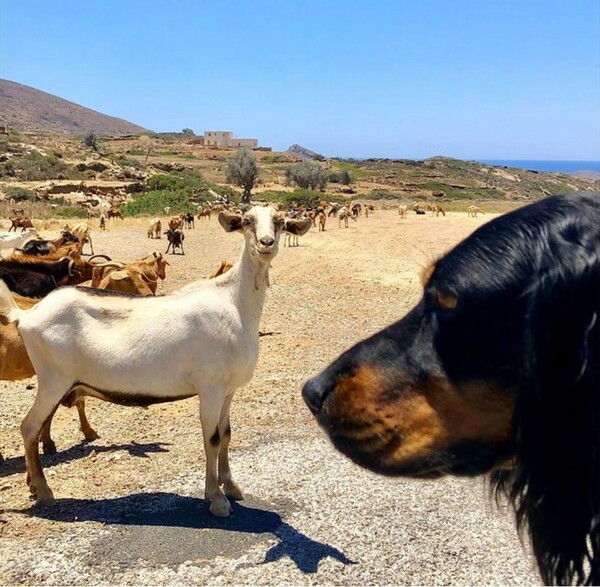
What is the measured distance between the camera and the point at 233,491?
5305 millimetres

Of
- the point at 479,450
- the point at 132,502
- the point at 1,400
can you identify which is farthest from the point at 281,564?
the point at 1,400

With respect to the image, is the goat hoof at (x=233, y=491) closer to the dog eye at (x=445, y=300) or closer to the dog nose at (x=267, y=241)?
the dog nose at (x=267, y=241)

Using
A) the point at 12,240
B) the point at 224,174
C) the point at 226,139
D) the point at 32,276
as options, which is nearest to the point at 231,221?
the point at 32,276

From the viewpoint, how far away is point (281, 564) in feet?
14.2

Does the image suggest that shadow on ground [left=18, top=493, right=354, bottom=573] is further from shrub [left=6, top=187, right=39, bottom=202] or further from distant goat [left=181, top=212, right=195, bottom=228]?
shrub [left=6, top=187, right=39, bottom=202]

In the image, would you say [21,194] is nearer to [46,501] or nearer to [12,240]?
[12,240]

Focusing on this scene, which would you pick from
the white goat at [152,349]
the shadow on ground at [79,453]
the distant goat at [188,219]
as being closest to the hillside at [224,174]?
the distant goat at [188,219]

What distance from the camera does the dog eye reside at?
157cm

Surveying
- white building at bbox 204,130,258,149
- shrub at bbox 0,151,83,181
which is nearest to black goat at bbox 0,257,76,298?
shrub at bbox 0,151,83,181

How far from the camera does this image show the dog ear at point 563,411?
1333 mm

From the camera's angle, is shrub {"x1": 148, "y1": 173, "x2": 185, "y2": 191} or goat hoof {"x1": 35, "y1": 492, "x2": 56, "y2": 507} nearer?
goat hoof {"x1": 35, "y1": 492, "x2": 56, "y2": 507}

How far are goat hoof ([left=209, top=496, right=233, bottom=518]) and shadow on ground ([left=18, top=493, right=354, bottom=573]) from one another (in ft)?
0.13

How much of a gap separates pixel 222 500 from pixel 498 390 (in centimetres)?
385

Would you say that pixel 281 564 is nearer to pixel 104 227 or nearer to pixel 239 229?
pixel 239 229
